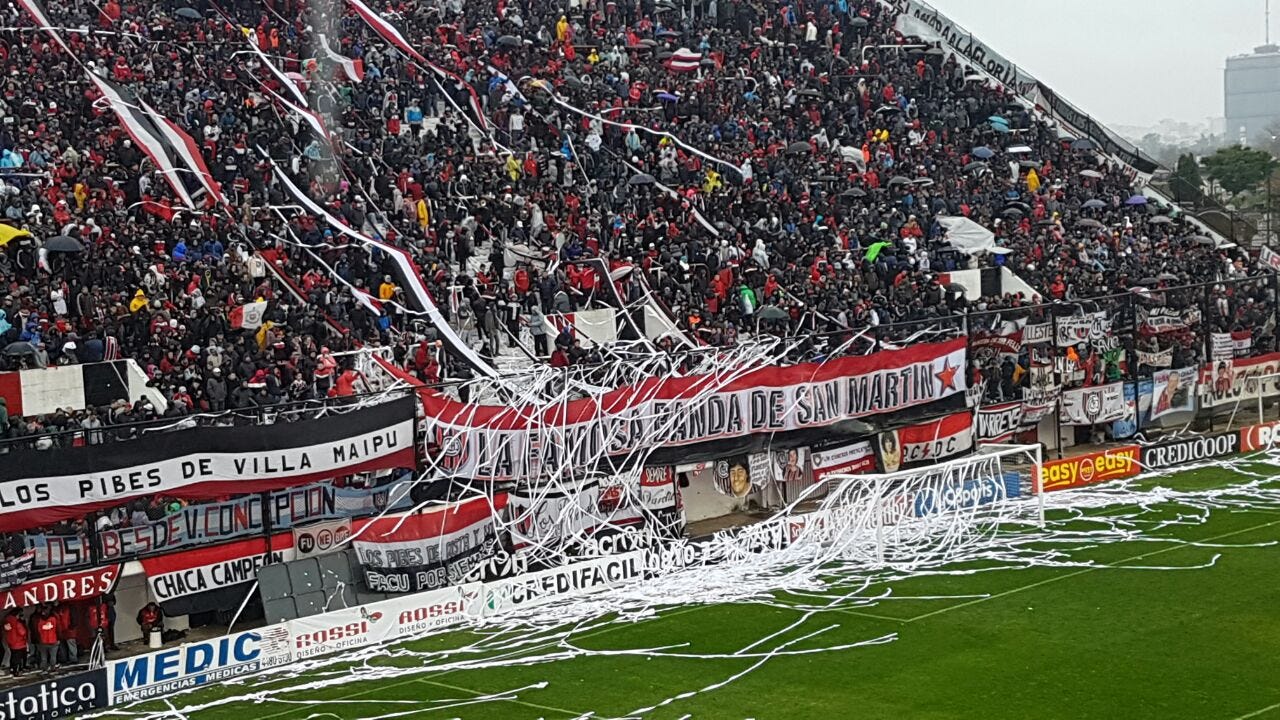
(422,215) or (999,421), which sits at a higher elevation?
(422,215)

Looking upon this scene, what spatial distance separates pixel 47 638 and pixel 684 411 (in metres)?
11.7

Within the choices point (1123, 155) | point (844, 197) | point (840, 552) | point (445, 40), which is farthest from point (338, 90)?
point (1123, 155)

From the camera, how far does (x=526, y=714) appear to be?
19.3 metres

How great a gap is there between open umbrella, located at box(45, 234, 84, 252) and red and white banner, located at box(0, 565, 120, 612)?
360 inches

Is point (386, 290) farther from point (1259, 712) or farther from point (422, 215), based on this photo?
point (1259, 712)

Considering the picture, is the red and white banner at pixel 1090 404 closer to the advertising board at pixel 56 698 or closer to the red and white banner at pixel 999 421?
the red and white banner at pixel 999 421

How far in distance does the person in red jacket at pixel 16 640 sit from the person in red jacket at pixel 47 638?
0.68 feet

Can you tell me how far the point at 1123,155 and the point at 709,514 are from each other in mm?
31256

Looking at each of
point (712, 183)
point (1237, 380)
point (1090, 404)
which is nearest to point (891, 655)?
point (1090, 404)

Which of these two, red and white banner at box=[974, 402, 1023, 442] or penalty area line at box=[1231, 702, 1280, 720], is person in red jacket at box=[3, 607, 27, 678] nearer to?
penalty area line at box=[1231, 702, 1280, 720]

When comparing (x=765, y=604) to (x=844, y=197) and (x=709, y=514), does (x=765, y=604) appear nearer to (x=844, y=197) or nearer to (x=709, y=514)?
(x=709, y=514)

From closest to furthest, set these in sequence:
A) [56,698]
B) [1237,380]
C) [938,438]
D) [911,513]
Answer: [56,698], [911,513], [938,438], [1237,380]

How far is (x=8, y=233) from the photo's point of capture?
29812mm

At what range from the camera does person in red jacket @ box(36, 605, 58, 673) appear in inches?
896
